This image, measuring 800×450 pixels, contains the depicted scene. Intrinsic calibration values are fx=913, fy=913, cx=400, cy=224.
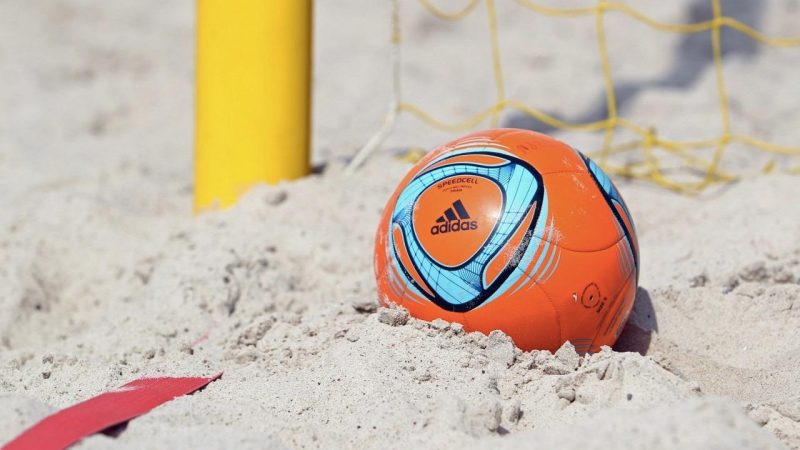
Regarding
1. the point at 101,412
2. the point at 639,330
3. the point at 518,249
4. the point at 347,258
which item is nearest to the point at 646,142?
the point at 347,258

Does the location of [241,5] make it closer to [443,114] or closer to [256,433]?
[443,114]

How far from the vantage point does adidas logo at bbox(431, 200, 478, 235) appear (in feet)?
6.91

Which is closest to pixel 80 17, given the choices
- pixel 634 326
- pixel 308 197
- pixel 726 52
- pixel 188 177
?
pixel 188 177

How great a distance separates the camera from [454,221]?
6.97 ft

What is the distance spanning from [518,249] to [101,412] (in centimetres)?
96

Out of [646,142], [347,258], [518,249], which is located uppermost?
[518,249]

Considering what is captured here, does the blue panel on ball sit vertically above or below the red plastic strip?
above

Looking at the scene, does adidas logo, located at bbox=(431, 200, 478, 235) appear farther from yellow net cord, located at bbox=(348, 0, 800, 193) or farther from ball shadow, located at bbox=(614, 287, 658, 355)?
yellow net cord, located at bbox=(348, 0, 800, 193)

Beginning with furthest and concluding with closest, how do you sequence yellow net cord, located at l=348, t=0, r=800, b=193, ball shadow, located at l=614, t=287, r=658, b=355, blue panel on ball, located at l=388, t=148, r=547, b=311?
yellow net cord, located at l=348, t=0, r=800, b=193 < ball shadow, located at l=614, t=287, r=658, b=355 < blue panel on ball, located at l=388, t=148, r=547, b=311

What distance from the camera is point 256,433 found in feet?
5.83

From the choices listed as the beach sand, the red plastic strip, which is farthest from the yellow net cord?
the red plastic strip

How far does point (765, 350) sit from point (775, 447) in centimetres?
87

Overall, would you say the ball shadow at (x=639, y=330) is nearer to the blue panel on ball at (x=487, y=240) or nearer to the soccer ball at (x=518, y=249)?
the soccer ball at (x=518, y=249)

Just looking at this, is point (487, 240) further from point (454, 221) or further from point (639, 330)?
point (639, 330)
